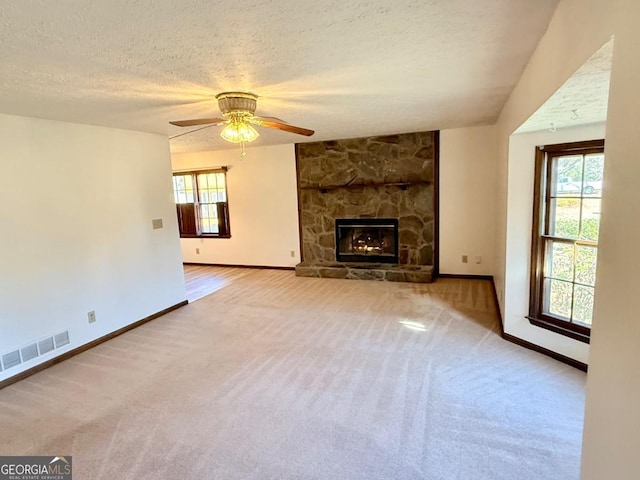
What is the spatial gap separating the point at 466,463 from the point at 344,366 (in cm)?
123

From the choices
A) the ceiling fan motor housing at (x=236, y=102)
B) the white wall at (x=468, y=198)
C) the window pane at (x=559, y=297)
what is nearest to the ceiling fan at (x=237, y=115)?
the ceiling fan motor housing at (x=236, y=102)

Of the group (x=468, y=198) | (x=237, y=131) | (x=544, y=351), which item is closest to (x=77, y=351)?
(x=237, y=131)

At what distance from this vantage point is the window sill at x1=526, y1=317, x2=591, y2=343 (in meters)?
2.75

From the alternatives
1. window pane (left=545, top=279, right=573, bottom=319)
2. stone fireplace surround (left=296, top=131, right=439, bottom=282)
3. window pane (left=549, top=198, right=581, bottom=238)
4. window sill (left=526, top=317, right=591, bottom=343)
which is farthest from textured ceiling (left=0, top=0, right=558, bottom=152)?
stone fireplace surround (left=296, top=131, right=439, bottom=282)

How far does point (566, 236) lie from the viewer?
9.56ft

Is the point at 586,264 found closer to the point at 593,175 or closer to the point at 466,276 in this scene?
the point at 593,175

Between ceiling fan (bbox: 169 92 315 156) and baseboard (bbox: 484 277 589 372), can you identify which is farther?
baseboard (bbox: 484 277 589 372)

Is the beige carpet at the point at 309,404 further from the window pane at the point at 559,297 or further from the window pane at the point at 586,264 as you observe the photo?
the window pane at the point at 586,264

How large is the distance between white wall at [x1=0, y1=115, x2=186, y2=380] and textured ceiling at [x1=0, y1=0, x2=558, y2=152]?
38cm

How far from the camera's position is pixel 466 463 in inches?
75.1

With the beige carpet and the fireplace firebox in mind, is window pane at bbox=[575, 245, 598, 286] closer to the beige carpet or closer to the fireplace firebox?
the beige carpet

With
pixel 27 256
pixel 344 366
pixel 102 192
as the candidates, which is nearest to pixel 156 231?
pixel 102 192

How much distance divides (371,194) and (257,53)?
13.3 ft

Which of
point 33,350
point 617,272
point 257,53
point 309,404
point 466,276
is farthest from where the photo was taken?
point 466,276
